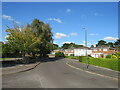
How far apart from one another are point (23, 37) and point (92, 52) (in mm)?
44455

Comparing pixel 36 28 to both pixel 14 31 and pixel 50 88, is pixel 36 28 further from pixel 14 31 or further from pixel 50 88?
pixel 50 88

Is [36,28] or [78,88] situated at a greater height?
[36,28]

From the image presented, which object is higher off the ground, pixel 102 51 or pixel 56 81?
pixel 102 51

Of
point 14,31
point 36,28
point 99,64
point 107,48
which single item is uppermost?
point 36,28

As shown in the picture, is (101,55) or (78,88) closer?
(78,88)

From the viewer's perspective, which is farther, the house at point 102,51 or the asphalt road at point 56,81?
the house at point 102,51

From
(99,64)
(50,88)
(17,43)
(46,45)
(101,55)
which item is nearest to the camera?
(50,88)

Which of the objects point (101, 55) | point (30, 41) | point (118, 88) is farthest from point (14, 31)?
point (101, 55)

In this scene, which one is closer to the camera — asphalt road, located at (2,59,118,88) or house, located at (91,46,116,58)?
asphalt road, located at (2,59,118,88)

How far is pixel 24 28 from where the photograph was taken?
28844mm

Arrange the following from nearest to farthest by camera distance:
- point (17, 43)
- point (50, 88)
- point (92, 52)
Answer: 1. point (50, 88)
2. point (17, 43)
3. point (92, 52)

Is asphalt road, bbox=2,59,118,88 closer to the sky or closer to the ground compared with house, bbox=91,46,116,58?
closer to the ground

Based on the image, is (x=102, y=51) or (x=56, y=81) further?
(x=102, y=51)

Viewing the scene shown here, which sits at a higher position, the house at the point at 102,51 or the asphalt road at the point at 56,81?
the house at the point at 102,51
